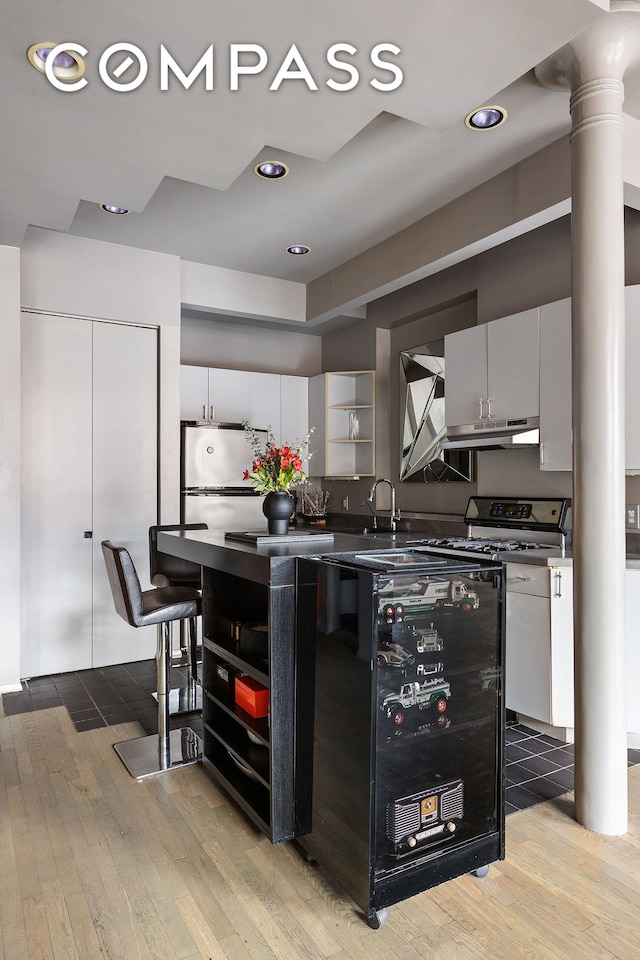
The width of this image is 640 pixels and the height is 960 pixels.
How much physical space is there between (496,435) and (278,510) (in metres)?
1.77

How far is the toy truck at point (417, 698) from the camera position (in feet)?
5.85

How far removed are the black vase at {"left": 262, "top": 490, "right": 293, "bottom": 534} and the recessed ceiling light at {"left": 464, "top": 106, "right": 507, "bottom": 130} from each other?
1.80 metres

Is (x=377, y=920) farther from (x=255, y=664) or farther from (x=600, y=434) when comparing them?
(x=600, y=434)

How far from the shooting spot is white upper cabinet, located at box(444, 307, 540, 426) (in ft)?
11.4

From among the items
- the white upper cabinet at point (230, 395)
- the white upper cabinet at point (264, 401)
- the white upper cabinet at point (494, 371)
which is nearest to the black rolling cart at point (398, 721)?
the white upper cabinet at point (494, 371)

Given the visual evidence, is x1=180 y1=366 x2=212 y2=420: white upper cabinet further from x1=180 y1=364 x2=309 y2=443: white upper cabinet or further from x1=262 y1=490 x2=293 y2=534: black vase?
x1=262 y1=490 x2=293 y2=534: black vase

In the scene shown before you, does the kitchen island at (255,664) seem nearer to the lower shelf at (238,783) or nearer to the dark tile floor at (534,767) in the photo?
the lower shelf at (238,783)

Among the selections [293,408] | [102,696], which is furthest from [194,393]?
[102,696]

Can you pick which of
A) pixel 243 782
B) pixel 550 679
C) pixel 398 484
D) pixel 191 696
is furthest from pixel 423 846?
pixel 398 484

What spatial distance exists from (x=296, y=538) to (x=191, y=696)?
59.6 inches

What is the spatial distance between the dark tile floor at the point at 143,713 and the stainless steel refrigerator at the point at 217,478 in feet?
3.72

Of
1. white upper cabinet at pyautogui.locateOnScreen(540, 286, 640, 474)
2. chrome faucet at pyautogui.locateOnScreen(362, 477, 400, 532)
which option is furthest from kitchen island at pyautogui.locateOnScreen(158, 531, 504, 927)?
chrome faucet at pyautogui.locateOnScreen(362, 477, 400, 532)

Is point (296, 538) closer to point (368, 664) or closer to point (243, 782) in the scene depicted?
point (368, 664)

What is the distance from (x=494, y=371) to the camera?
3.71 metres
